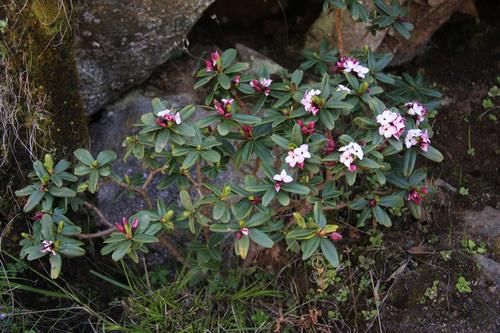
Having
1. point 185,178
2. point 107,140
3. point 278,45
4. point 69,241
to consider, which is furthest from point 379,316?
point 278,45

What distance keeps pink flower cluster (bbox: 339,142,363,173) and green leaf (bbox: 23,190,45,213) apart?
1061mm

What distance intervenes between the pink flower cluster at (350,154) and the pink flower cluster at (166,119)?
569 mm

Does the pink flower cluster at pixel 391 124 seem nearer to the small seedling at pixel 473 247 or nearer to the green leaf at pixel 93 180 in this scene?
the small seedling at pixel 473 247

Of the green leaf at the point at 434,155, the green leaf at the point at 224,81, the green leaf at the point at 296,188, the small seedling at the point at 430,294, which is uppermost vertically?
the green leaf at the point at 224,81

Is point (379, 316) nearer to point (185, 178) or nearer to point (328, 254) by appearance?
point (328, 254)

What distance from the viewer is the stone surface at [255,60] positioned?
3182 mm

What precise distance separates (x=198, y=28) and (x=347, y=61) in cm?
123

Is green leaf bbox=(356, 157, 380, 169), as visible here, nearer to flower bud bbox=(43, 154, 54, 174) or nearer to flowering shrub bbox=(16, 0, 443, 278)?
flowering shrub bbox=(16, 0, 443, 278)

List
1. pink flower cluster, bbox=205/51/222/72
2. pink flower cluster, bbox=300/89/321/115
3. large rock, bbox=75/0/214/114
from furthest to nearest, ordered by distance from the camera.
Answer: large rock, bbox=75/0/214/114, pink flower cluster, bbox=205/51/222/72, pink flower cluster, bbox=300/89/321/115

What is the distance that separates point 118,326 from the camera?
2379mm

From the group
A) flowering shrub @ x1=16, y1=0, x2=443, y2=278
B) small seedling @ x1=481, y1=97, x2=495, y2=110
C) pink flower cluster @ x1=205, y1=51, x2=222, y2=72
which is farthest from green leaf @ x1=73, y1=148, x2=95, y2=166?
small seedling @ x1=481, y1=97, x2=495, y2=110

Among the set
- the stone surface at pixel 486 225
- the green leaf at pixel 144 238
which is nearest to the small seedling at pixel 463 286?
the stone surface at pixel 486 225

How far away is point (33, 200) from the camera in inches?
86.7

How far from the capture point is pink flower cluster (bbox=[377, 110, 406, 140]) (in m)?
2.14
